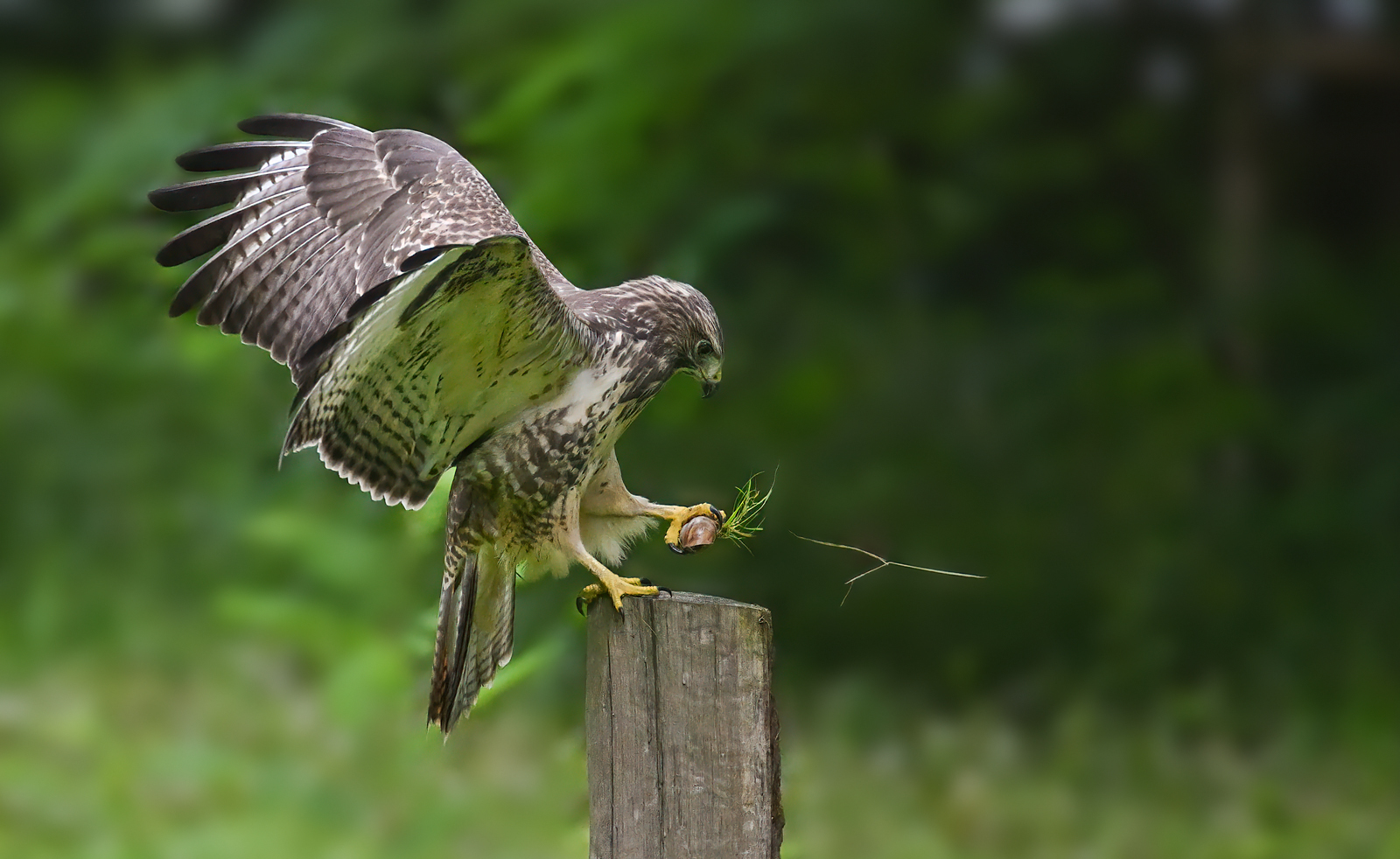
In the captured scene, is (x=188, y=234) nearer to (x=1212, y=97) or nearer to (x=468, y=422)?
(x=468, y=422)

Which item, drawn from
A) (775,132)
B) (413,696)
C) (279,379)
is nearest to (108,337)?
(279,379)

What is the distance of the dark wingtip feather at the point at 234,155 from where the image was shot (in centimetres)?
343

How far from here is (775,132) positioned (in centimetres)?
699

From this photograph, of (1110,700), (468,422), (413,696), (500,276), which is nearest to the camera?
(500,276)

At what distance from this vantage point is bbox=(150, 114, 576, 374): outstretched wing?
3.33 m

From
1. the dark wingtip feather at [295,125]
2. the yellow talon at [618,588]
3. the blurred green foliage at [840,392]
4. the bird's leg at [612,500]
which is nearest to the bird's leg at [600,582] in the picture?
the yellow talon at [618,588]

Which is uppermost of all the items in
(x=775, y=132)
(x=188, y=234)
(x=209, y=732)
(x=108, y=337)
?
(x=775, y=132)

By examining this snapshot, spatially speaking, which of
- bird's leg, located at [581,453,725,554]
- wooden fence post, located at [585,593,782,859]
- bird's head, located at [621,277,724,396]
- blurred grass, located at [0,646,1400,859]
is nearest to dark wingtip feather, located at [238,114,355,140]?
bird's head, located at [621,277,724,396]

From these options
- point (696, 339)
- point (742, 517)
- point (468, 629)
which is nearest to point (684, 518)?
point (742, 517)

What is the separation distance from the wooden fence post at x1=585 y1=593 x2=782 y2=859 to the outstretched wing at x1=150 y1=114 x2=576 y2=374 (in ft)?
3.09

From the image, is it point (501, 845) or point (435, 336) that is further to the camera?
point (501, 845)

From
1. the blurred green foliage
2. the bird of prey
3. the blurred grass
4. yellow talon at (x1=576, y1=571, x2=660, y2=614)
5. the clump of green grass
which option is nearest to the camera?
yellow talon at (x1=576, y1=571, x2=660, y2=614)

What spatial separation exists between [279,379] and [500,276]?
4.18 m

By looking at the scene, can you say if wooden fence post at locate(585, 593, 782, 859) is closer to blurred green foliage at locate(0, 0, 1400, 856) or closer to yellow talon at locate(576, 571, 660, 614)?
yellow talon at locate(576, 571, 660, 614)
